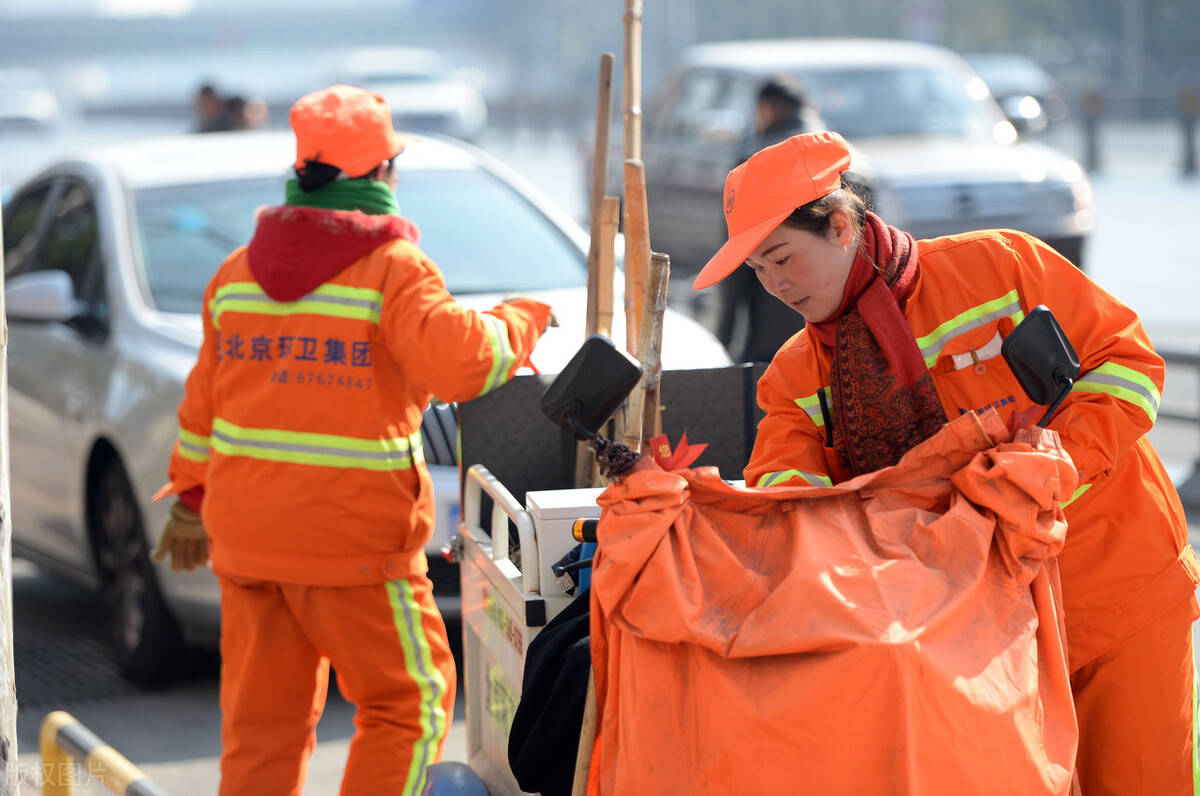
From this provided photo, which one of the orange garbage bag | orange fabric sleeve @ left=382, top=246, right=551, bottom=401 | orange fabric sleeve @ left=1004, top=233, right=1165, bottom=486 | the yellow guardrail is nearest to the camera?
the orange garbage bag

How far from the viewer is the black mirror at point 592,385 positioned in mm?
2389

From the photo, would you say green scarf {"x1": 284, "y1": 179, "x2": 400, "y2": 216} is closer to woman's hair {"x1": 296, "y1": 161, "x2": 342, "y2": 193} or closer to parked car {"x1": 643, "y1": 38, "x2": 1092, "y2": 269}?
woman's hair {"x1": 296, "y1": 161, "x2": 342, "y2": 193}

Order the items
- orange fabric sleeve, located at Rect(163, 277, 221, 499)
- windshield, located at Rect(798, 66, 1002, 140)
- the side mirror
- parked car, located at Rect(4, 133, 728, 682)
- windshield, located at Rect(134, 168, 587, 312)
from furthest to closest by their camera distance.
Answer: windshield, located at Rect(798, 66, 1002, 140) < windshield, located at Rect(134, 168, 587, 312) < the side mirror < parked car, located at Rect(4, 133, 728, 682) < orange fabric sleeve, located at Rect(163, 277, 221, 499)

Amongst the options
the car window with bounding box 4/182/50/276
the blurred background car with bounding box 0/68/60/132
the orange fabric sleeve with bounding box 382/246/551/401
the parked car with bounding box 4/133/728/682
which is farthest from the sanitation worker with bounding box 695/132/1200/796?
the blurred background car with bounding box 0/68/60/132

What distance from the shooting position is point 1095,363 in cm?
259

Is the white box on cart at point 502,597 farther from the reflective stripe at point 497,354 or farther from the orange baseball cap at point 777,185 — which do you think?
the orange baseball cap at point 777,185

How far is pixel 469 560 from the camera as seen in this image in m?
3.59

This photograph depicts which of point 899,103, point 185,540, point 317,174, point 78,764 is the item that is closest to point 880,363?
point 317,174

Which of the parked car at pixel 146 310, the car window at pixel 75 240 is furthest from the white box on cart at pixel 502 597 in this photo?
the car window at pixel 75 240

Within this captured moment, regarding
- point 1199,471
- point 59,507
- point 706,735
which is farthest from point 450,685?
point 1199,471

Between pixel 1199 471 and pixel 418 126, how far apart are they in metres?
23.1

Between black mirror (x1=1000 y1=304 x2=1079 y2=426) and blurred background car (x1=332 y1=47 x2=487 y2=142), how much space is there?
84.8 ft

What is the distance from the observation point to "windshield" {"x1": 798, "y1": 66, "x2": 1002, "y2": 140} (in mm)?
12594

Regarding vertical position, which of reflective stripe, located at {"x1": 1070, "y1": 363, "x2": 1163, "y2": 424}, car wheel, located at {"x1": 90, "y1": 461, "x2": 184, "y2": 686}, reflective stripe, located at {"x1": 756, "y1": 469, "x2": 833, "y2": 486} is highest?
reflective stripe, located at {"x1": 1070, "y1": 363, "x2": 1163, "y2": 424}
